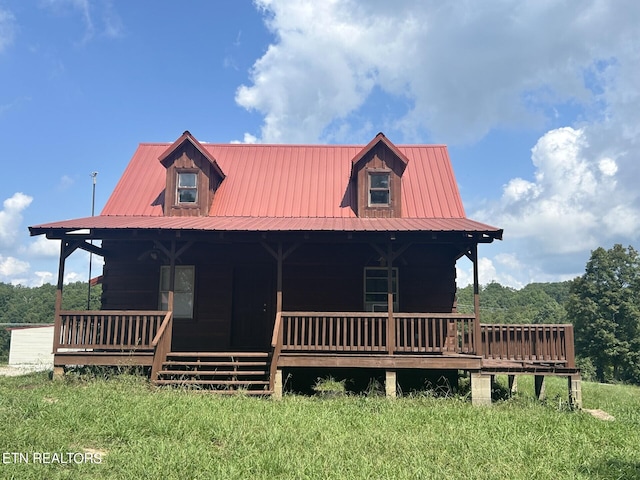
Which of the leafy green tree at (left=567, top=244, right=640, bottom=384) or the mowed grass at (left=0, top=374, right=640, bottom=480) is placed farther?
the leafy green tree at (left=567, top=244, right=640, bottom=384)

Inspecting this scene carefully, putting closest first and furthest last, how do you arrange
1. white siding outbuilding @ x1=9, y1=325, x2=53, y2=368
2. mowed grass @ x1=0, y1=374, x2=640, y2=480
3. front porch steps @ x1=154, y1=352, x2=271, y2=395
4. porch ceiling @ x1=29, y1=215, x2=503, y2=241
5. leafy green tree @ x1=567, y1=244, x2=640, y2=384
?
mowed grass @ x1=0, y1=374, x2=640, y2=480
front porch steps @ x1=154, y1=352, x2=271, y2=395
porch ceiling @ x1=29, y1=215, x2=503, y2=241
white siding outbuilding @ x1=9, y1=325, x2=53, y2=368
leafy green tree @ x1=567, y1=244, x2=640, y2=384

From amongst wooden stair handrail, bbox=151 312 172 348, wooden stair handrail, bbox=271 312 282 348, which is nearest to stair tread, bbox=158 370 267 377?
wooden stair handrail, bbox=151 312 172 348

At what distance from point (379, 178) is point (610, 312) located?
37890 mm

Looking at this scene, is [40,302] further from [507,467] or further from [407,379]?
[507,467]

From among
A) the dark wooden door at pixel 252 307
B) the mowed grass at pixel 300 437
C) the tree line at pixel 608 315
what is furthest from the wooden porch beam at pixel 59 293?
the tree line at pixel 608 315

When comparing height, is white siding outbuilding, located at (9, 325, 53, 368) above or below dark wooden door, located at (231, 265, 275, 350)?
below

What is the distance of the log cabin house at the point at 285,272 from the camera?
11.2 m

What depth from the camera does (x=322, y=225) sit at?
1200 cm

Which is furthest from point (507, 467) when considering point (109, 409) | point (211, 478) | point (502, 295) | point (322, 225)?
point (502, 295)

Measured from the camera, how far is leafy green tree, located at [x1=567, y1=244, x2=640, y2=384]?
41.6 m

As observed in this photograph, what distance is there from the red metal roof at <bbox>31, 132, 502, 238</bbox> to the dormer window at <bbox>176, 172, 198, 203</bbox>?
2.28ft

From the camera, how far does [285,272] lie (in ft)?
46.2

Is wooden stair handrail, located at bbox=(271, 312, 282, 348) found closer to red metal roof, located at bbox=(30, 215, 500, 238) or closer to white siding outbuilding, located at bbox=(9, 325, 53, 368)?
red metal roof, located at bbox=(30, 215, 500, 238)

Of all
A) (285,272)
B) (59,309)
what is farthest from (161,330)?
(285,272)
